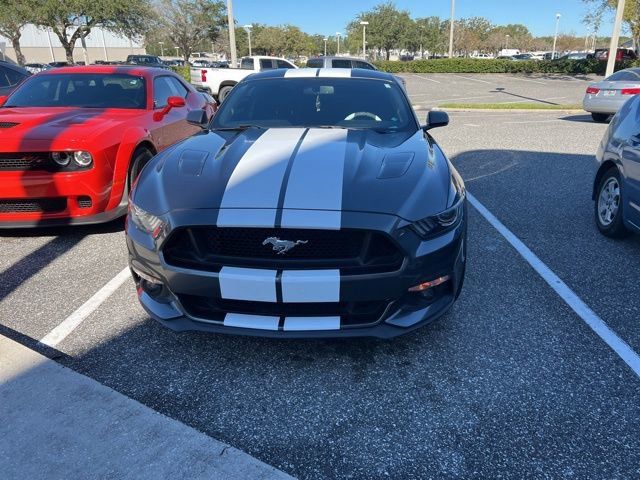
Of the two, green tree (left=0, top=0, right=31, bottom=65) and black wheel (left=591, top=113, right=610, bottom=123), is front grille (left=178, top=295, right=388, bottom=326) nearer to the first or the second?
black wheel (left=591, top=113, right=610, bottom=123)

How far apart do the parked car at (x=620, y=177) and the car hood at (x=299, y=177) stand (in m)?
1.97

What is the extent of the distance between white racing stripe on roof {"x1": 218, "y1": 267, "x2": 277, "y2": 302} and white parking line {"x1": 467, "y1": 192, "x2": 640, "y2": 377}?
1.98 metres

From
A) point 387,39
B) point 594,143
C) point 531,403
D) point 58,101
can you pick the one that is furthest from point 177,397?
point 387,39

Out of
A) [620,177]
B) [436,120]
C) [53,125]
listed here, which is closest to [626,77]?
[620,177]

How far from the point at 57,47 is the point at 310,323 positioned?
79981mm

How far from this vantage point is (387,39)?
6097cm

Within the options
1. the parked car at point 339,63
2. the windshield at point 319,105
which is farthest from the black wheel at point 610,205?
the parked car at point 339,63

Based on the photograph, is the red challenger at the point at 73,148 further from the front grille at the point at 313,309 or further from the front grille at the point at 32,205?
the front grille at the point at 313,309

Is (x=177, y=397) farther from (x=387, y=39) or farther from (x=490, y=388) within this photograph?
(x=387, y=39)

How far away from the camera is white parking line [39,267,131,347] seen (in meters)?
2.96

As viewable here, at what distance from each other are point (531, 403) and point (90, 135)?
13.0 ft

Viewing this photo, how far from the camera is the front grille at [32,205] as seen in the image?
4.25 metres

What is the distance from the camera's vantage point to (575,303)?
3.38 metres

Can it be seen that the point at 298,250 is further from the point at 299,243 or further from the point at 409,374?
the point at 409,374
